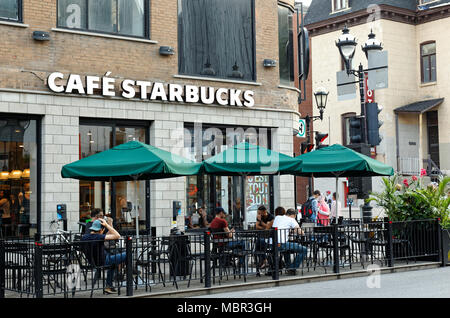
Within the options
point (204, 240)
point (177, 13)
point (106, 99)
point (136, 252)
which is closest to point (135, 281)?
point (136, 252)

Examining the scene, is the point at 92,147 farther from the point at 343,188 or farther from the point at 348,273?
the point at 343,188

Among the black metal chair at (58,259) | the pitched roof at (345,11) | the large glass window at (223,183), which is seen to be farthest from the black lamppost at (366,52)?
the pitched roof at (345,11)

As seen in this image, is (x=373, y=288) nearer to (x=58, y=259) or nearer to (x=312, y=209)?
(x=58, y=259)

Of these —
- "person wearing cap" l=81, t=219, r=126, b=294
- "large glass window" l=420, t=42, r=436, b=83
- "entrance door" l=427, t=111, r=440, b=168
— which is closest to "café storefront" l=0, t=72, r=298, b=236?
"person wearing cap" l=81, t=219, r=126, b=294

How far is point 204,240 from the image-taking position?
12391mm

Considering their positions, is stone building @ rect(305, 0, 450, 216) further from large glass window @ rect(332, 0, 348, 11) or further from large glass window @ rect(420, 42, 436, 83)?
large glass window @ rect(332, 0, 348, 11)

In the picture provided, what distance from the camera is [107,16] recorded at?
17219 mm

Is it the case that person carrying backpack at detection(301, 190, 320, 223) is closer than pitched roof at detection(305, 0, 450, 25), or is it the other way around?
person carrying backpack at detection(301, 190, 320, 223)

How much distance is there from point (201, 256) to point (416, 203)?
5.98m

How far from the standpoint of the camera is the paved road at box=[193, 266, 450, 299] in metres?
11.0

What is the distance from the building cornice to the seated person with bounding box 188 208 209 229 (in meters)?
20.9

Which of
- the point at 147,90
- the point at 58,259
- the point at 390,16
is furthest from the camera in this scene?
the point at 390,16

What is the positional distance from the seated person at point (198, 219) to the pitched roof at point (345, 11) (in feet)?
72.8

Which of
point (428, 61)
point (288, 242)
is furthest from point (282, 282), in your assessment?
point (428, 61)
